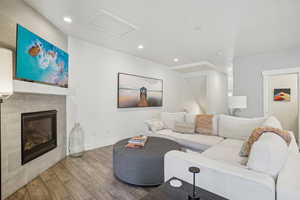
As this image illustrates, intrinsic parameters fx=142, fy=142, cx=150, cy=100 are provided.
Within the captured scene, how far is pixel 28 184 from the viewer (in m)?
2.03

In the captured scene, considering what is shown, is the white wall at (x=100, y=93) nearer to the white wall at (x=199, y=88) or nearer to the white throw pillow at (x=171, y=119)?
the white throw pillow at (x=171, y=119)

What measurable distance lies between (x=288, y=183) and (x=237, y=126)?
7.14 feet

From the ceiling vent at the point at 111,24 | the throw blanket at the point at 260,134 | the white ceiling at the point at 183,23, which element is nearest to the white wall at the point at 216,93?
the white ceiling at the point at 183,23

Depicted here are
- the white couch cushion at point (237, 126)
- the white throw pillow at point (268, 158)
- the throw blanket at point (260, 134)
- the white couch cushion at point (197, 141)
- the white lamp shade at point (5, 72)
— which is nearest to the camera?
the white throw pillow at point (268, 158)

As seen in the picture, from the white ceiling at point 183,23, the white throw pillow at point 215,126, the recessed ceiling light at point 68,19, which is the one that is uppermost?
the recessed ceiling light at point 68,19

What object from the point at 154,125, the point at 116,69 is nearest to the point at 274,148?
the point at 154,125

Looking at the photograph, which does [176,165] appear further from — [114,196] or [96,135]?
[96,135]

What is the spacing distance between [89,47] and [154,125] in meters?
2.48

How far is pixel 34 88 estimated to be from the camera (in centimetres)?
208

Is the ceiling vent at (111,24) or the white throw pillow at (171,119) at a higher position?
the ceiling vent at (111,24)

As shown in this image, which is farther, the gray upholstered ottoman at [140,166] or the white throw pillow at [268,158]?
the gray upholstered ottoman at [140,166]

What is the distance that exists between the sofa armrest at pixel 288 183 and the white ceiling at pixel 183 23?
2054 millimetres

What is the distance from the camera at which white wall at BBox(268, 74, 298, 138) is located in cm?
457

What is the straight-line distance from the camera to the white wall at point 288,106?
457 cm
